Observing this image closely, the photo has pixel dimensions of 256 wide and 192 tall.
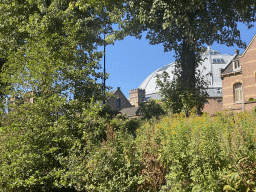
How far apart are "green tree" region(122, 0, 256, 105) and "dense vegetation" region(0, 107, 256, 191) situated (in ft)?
27.4

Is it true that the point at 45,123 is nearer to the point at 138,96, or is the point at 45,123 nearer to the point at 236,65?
the point at 236,65

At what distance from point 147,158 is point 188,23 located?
34.2 feet

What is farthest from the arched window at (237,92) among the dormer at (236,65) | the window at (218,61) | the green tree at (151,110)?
the window at (218,61)

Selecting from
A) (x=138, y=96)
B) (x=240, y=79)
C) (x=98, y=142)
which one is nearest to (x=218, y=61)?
(x=138, y=96)

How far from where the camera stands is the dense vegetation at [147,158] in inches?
169

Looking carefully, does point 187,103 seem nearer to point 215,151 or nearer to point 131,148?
point 131,148

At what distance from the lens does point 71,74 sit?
9.70m

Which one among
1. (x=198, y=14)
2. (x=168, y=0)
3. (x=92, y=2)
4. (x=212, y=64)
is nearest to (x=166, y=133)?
(x=168, y=0)

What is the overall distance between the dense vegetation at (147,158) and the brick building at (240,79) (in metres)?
23.6

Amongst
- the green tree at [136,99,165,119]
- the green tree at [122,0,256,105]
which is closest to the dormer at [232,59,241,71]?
the green tree at [122,0,256,105]

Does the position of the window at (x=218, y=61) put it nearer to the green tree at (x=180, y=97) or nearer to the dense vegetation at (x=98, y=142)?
the dense vegetation at (x=98, y=142)

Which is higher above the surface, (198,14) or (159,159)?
(198,14)

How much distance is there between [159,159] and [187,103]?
905 centimetres

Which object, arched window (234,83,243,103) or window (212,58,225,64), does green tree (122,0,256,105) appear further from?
window (212,58,225,64)
